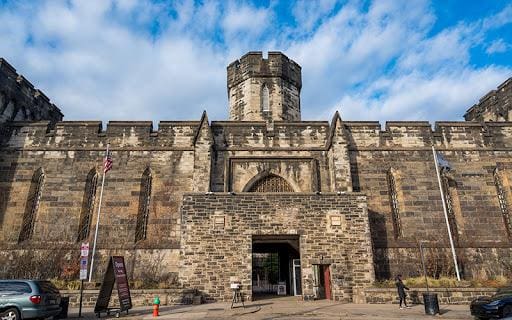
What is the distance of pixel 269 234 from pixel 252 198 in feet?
5.52

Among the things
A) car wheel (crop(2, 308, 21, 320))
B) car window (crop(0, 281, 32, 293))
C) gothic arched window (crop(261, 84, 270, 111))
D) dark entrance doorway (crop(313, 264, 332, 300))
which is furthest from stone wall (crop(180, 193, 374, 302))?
gothic arched window (crop(261, 84, 270, 111))

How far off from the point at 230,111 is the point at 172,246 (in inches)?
412

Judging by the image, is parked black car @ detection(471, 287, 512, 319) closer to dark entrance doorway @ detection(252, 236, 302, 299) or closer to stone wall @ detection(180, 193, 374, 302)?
stone wall @ detection(180, 193, 374, 302)

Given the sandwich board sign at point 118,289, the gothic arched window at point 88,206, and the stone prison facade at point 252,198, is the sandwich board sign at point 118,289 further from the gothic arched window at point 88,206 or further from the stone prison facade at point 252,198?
the gothic arched window at point 88,206

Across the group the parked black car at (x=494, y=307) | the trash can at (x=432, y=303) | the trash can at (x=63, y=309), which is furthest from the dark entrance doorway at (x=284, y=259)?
the trash can at (x=63, y=309)

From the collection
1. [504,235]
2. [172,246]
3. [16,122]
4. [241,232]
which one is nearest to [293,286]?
[241,232]

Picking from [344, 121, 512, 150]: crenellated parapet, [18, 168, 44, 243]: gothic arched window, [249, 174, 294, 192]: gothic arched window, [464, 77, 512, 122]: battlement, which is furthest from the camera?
[464, 77, 512, 122]: battlement

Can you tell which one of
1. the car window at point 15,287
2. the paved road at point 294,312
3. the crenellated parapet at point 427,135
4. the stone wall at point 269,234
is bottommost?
the paved road at point 294,312

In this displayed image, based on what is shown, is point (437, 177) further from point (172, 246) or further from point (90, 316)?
point (90, 316)

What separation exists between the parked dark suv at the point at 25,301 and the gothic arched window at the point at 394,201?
14.3 meters

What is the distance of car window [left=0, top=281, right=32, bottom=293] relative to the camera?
9.39 metres

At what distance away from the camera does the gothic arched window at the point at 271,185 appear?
1745cm

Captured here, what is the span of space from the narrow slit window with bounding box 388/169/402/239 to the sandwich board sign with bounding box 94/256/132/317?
12210 millimetres

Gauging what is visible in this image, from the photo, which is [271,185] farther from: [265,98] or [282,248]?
[265,98]
